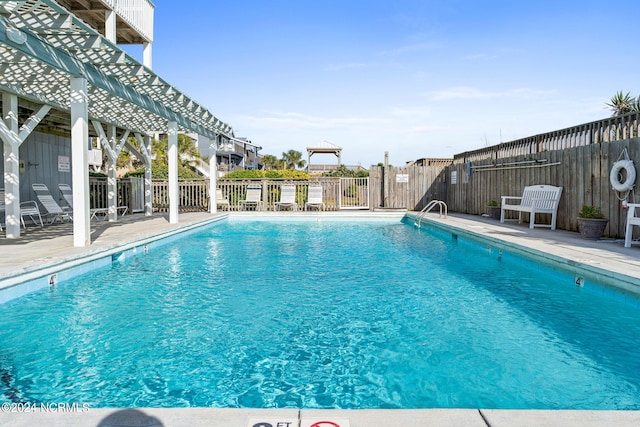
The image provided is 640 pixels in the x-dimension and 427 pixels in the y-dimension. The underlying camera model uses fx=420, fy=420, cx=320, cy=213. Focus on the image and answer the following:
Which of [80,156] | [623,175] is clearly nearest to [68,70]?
[80,156]

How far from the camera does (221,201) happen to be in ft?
50.3

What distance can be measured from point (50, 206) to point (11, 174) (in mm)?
2804

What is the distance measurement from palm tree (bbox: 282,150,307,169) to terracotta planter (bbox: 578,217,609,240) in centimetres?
5248

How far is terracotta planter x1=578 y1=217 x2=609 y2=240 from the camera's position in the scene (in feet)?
22.7

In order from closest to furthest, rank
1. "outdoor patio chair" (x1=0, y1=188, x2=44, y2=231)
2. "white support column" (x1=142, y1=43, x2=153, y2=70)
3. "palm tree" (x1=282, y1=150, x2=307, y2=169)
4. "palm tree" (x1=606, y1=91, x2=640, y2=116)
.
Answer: "outdoor patio chair" (x1=0, y1=188, x2=44, y2=231), "white support column" (x1=142, y1=43, x2=153, y2=70), "palm tree" (x1=606, y1=91, x2=640, y2=116), "palm tree" (x1=282, y1=150, x2=307, y2=169)

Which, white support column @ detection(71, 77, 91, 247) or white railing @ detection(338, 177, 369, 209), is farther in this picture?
white railing @ detection(338, 177, 369, 209)

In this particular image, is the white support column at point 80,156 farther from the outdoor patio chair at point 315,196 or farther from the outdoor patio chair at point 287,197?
the outdoor patio chair at point 315,196

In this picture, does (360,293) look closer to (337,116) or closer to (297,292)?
(297,292)

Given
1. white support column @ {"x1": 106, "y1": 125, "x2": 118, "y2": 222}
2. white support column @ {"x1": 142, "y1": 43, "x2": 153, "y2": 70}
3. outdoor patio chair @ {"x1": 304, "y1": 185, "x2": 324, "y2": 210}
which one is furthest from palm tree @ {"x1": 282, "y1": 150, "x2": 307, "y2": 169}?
white support column @ {"x1": 106, "y1": 125, "x2": 118, "y2": 222}

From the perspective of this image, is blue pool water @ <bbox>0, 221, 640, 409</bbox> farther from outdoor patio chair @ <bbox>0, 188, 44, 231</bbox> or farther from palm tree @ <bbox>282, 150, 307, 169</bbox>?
palm tree @ <bbox>282, 150, 307, 169</bbox>

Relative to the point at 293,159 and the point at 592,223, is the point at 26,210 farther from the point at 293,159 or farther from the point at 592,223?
the point at 293,159

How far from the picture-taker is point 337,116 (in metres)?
21.2

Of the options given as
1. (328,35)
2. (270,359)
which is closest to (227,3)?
(328,35)

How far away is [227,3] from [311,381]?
12043 mm
